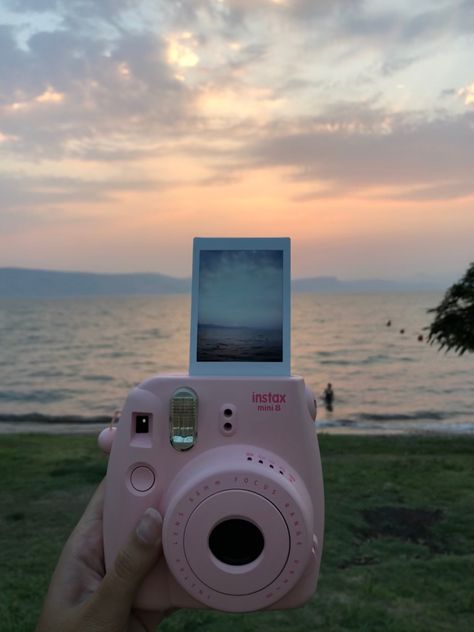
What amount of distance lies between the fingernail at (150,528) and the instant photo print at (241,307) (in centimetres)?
42

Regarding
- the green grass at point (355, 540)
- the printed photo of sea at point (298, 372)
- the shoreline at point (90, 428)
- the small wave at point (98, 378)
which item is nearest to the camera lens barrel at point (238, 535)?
the printed photo of sea at point (298, 372)

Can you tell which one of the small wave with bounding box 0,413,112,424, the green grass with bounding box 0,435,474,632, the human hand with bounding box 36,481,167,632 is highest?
the human hand with bounding box 36,481,167,632

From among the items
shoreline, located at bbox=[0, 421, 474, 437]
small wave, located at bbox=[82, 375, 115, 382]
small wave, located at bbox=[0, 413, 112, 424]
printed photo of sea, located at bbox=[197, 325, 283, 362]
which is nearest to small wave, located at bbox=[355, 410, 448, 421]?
shoreline, located at bbox=[0, 421, 474, 437]

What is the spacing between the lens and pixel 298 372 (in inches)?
1682

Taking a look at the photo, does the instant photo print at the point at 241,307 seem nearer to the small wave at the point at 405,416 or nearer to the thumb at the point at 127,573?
the thumb at the point at 127,573

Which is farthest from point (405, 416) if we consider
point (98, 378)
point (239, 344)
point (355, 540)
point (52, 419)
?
point (239, 344)

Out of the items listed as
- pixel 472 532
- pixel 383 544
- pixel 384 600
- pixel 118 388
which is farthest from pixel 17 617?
pixel 118 388

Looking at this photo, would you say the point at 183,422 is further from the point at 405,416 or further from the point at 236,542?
the point at 405,416

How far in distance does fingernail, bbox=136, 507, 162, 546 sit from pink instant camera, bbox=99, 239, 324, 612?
0.06 m

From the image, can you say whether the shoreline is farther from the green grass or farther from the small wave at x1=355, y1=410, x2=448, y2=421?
the green grass

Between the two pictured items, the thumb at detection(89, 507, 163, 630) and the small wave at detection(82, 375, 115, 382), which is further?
the small wave at detection(82, 375, 115, 382)

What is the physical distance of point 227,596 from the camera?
1632 millimetres

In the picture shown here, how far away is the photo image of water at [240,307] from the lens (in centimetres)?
185

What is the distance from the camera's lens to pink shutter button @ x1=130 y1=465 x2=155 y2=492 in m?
1.79
